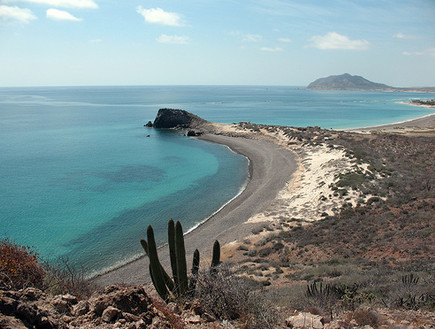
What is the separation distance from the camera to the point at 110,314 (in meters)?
6.27

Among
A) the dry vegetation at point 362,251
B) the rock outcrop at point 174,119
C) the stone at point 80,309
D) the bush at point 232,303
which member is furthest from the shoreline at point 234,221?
the rock outcrop at point 174,119

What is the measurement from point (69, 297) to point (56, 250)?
52.5 ft

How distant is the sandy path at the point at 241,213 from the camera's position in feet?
58.9

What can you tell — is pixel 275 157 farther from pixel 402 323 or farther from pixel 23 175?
pixel 402 323

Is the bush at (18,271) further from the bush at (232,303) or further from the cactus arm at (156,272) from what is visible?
the bush at (232,303)

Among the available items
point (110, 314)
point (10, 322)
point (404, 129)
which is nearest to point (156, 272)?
point (110, 314)

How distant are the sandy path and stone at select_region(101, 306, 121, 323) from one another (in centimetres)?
1038

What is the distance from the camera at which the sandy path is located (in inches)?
707

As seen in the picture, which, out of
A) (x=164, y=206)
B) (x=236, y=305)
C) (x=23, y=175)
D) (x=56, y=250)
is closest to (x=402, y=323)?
(x=236, y=305)

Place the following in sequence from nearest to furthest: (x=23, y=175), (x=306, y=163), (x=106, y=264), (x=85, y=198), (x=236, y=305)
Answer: (x=236, y=305)
(x=106, y=264)
(x=85, y=198)
(x=23, y=175)
(x=306, y=163)

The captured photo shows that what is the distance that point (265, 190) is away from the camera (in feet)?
104

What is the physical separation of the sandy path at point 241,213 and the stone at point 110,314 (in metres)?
10.4

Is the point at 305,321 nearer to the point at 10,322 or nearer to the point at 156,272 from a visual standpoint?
the point at 156,272

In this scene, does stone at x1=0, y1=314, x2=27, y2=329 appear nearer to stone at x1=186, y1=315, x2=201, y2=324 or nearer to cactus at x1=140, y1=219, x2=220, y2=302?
stone at x1=186, y1=315, x2=201, y2=324
